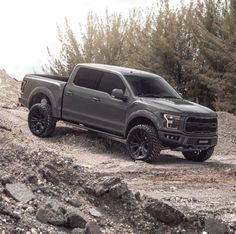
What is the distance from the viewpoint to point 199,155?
1583cm

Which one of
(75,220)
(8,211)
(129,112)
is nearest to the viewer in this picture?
(8,211)

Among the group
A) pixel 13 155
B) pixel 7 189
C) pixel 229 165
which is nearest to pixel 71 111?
pixel 229 165

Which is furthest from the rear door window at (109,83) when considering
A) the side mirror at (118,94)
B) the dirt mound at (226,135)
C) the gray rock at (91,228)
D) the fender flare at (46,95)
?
the gray rock at (91,228)

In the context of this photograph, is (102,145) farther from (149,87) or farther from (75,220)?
(75,220)

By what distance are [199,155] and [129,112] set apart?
2.50 metres

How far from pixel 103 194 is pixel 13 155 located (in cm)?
166

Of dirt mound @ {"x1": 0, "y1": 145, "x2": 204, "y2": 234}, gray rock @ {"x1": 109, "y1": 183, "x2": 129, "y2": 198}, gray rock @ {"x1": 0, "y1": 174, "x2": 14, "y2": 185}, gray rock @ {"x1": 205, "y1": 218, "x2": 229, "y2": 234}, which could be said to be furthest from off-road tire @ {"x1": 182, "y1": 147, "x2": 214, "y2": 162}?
gray rock @ {"x1": 0, "y1": 174, "x2": 14, "y2": 185}

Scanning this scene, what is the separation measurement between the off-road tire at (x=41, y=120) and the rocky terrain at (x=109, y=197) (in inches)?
105

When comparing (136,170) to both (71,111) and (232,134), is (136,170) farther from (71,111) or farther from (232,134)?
(232,134)

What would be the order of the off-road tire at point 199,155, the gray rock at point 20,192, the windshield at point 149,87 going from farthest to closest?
the off-road tire at point 199,155 < the windshield at point 149,87 < the gray rock at point 20,192

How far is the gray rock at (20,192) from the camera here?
25.3 ft

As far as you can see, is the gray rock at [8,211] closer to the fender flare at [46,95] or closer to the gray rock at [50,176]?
the gray rock at [50,176]

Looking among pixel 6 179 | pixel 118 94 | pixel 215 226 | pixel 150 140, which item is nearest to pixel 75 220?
pixel 6 179

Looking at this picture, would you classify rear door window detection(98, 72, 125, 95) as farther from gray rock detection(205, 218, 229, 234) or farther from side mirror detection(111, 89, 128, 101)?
gray rock detection(205, 218, 229, 234)
